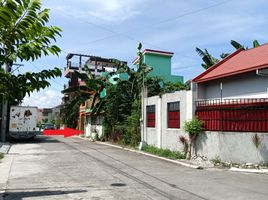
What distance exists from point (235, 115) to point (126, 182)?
7.09 metres

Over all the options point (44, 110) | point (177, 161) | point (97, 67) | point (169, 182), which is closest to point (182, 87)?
point (177, 161)

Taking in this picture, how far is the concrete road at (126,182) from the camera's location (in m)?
9.74

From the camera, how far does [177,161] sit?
706 inches

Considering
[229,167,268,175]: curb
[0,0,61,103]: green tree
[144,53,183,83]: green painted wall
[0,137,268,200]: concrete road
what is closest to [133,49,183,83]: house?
[144,53,183,83]: green painted wall

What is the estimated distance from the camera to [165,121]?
2194 cm

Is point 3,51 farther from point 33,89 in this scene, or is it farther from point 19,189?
point 19,189

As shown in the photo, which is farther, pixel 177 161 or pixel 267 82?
pixel 177 161

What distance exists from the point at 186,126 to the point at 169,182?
688 cm

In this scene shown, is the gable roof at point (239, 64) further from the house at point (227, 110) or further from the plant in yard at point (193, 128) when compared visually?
the plant in yard at point (193, 128)

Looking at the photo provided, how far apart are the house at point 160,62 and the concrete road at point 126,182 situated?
20.9 m

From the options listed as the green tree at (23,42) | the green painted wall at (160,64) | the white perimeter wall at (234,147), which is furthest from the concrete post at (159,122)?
Answer: the green tree at (23,42)

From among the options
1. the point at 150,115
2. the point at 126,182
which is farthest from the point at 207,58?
the point at 126,182

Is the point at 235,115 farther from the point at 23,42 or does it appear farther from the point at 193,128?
the point at 23,42

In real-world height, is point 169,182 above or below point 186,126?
below
